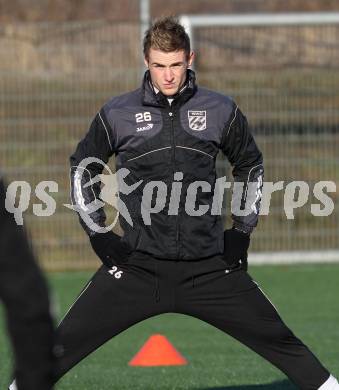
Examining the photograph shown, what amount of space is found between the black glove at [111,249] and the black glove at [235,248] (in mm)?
475

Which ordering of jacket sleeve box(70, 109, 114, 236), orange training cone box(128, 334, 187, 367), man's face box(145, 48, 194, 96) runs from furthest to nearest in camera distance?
orange training cone box(128, 334, 187, 367) < jacket sleeve box(70, 109, 114, 236) < man's face box(145, 48, 194, 96)

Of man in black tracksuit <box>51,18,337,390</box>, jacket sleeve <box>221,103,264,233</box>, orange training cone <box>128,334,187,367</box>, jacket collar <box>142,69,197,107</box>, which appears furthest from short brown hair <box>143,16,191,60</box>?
orange training cone <box>128,334,187,367</box>

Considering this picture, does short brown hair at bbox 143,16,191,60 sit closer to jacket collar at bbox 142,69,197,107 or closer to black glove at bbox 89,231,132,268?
jacket collar at bbox 142,69,197,107

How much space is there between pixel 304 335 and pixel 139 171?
4.63 meters

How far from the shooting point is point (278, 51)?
16969 mm

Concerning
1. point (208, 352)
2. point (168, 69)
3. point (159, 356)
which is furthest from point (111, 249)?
point (208, 352)

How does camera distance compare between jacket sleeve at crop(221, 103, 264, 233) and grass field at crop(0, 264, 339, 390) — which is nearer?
jacket sleeve at crop(221, 103, 264, 233)

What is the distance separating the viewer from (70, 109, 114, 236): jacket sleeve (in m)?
6.25

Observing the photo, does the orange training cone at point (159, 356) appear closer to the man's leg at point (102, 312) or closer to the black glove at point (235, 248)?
the black glove at point (235, 248)

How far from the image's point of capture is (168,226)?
620 centimetres

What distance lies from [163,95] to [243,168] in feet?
1.81

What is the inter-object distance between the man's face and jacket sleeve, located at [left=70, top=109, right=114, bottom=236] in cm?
32

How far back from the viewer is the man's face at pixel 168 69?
615cm

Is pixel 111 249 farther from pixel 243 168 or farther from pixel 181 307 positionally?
pixel 243 168
